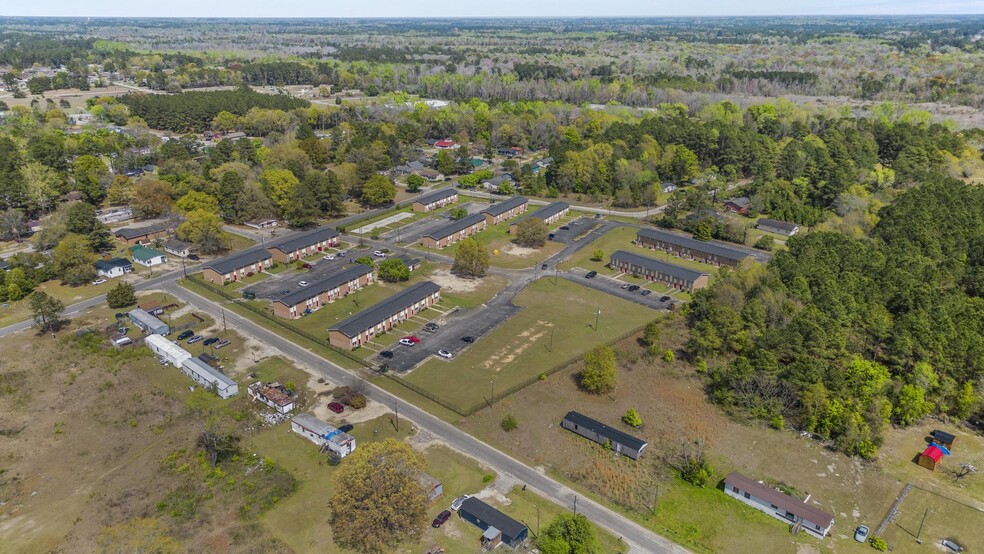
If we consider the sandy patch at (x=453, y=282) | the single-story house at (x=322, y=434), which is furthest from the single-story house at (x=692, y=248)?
the single-story house at (x=322, y=434)

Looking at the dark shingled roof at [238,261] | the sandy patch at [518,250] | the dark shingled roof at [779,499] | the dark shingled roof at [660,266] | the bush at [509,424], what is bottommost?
the bush at [509,424]

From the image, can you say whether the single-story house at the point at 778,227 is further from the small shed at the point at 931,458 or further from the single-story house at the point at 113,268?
the single-story house at the point at 113,268

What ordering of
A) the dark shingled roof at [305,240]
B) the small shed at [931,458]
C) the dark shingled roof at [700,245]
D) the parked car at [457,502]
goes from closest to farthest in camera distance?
the parked car at [457,502] < the small shed at [931,458] < the dark shingled roof at [700,245] < the dark shingled roof at [305,240]

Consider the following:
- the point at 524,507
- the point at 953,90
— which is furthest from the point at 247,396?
the point at 953,90

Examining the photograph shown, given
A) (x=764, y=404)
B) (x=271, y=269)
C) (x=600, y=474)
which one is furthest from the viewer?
(x=271, y=269)

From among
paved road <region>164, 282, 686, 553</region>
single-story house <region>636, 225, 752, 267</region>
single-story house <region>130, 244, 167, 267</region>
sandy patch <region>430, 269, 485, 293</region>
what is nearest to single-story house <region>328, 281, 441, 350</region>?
sandy patch <region>430, 269, 485, 293</region>

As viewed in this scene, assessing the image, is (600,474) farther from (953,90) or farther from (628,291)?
(953,90)

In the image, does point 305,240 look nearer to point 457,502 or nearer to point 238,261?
point 238,261
